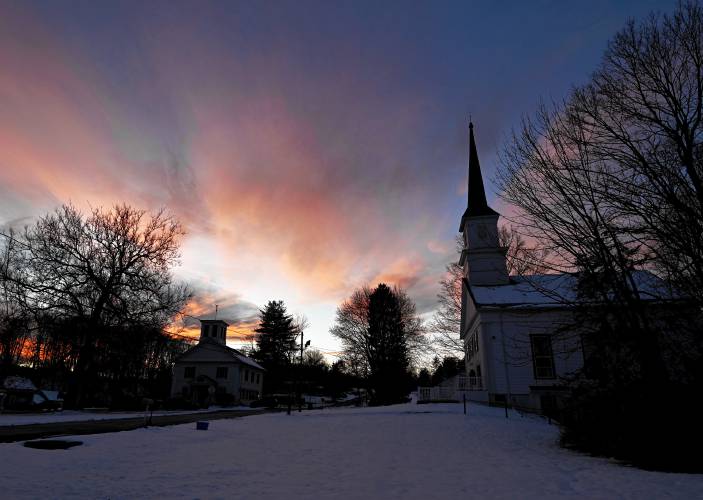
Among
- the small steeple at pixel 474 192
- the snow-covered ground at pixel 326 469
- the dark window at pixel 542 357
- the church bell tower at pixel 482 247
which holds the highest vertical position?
the small steeple at pixel 474 192

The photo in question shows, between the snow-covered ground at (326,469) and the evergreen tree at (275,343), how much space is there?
60.9 meters

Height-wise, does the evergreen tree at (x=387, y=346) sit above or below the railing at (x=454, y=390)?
above

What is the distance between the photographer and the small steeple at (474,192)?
3272 cm

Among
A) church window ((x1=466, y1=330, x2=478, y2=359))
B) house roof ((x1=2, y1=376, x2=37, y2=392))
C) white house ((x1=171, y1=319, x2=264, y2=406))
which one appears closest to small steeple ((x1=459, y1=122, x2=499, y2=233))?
church window ((x1=466, y1=330, x2=478, y2=359))

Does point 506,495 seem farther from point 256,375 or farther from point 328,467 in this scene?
point 256,375

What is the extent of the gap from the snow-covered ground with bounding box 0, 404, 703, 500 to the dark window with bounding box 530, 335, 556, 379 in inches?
490

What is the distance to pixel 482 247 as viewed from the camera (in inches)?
1252

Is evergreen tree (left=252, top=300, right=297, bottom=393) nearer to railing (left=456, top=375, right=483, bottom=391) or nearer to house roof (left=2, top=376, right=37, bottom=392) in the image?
house roof (left=2, top=376, right=37, bottom=392)

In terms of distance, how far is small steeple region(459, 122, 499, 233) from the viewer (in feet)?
107

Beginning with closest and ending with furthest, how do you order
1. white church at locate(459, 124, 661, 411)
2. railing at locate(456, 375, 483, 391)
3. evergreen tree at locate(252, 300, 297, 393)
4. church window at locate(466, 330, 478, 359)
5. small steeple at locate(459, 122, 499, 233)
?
white church at locate(459, 124, 661, 411), railing at locate(456, 375, 483, 391), church window at locate(466, 330, 478, 359), small steeple at locate(459, 122, 499, 233), evergreen tree at locate(252, 300, 297, 393)

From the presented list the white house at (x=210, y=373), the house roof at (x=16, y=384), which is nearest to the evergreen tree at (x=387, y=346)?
the white house at (x=210, y=373)

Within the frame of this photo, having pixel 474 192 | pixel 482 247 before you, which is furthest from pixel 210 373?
pixel 474 192

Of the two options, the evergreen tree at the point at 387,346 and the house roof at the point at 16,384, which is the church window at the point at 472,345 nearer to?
the evergreen tree at the point at 387,346

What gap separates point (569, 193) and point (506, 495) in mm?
8135
